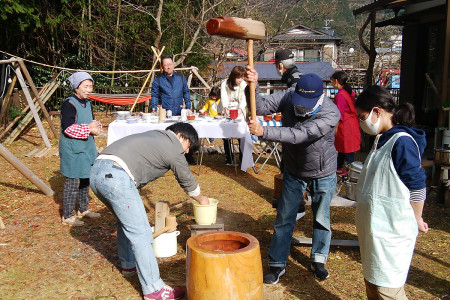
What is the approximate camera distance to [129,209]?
3119 millimetres

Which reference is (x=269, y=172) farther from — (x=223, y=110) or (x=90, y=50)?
(x=90, y=50)

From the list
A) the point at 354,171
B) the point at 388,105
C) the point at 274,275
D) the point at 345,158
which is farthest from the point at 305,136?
the point at 345,158

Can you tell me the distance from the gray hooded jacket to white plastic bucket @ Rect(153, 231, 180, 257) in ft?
4.39

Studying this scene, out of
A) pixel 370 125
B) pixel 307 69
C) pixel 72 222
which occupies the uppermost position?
pixel 307 69

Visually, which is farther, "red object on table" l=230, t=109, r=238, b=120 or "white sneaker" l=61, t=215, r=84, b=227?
"red object on table" l=230, t=109, r=238, b=120

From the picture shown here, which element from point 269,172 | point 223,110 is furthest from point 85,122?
point 269,172

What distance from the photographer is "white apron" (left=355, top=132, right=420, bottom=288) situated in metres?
2.39

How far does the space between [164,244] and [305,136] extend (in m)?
1.81

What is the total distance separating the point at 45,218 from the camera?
208 inches

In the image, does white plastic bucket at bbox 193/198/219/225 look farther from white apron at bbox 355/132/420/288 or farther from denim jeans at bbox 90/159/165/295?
white apron at bbox 355/132/420/288

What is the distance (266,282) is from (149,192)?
317 cm

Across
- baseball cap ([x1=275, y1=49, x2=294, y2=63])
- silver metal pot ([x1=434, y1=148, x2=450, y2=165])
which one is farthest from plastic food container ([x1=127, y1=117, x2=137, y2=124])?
silver metal pot ([x1=434, y1=148, x2=450, y2=165])

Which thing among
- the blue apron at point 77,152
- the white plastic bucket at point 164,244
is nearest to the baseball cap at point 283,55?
the blue apron at point 77,152

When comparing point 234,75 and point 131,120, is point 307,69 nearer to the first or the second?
point 234,75
